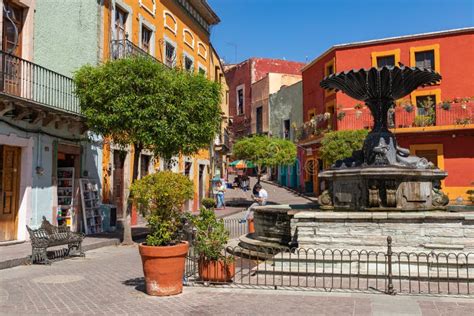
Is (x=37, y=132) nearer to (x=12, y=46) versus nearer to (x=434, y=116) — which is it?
(x=12, y=46)

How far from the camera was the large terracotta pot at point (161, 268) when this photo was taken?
6.66 m

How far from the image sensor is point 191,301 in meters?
6.39

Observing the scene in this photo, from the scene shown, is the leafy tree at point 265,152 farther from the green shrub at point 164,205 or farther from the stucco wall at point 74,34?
the green shrub at point 164,205

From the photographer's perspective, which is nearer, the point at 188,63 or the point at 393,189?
the point at 393,189

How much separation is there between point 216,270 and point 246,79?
44.3 meters

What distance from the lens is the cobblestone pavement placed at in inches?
230

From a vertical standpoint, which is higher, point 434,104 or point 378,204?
point 434,104

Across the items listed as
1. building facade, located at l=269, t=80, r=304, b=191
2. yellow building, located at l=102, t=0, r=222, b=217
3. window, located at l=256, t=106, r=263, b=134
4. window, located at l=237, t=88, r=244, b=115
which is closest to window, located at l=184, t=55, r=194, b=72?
yellow building, located at l=102, t=0, r=222, b=217

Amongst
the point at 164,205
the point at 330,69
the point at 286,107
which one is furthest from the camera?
the point at 286,107

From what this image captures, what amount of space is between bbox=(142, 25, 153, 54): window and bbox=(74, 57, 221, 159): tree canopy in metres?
7.33

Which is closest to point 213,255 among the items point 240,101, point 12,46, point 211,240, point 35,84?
point 211,240

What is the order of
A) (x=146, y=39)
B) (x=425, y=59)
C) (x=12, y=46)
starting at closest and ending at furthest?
(x=12, y=46)
(x=146, y=39)
(x=425, y=59)

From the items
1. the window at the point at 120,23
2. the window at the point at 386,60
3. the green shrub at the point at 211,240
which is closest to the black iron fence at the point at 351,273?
the green shrub at the point at 211,240

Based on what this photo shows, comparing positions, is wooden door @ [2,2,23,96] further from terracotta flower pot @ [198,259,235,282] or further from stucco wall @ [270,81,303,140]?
stucco wall @ [270,81,303,140]
